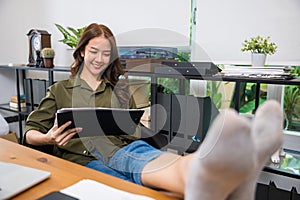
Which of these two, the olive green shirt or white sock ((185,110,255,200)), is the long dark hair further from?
white sock ((185,110,255,200))

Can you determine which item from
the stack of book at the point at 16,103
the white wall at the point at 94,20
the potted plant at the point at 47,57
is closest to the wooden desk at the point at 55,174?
the white wall at the point at 94,20

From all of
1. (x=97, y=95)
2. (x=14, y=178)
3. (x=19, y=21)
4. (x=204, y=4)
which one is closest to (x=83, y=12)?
(x=19, y=21)

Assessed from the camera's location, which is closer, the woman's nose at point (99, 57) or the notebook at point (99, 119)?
the notebook at point (99, 119)

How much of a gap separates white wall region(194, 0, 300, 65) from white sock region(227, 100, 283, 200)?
1.10m

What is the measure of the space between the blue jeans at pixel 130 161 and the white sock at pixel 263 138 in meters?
0.27

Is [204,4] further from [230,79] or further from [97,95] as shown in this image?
[97,95]

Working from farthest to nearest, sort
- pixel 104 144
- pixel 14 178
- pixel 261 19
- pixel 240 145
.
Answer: pixel 261 19 → pixel 104 144 → pixel 14 178 → pixel 240 145

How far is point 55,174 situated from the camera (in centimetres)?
70

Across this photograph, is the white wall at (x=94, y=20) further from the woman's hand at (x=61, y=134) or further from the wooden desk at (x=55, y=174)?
the wooden desk at (x=55, y=174)

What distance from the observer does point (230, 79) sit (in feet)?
4.18

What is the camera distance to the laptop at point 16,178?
60 centimetres

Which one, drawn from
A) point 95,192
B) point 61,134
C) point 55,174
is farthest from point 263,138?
point 61,134

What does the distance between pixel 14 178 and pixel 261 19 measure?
135 centimetres

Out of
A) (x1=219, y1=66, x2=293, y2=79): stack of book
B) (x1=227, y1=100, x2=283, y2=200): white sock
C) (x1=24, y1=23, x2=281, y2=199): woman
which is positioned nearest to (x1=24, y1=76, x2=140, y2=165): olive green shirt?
(x1=24, y1=23, x2=281, y2=199): woman
